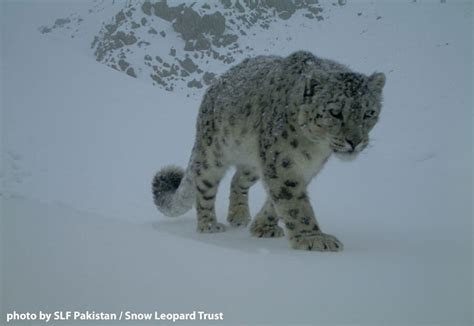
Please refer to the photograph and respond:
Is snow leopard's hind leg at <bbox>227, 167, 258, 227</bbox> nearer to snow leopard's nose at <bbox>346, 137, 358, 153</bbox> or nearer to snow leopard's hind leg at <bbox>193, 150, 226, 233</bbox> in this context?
snow leopard's hind leg at <bbox>193, 150, 226, 233</bbox>

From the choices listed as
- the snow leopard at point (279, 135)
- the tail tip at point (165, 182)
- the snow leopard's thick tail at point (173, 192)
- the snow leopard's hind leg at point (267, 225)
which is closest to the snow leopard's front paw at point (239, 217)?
the snow leopard at point (279, 135)

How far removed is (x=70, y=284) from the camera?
9.02 feet

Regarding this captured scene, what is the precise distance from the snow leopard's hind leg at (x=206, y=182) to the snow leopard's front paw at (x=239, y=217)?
1.39 feet

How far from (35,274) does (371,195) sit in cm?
581

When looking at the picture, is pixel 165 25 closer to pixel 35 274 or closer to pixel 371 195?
pixel 371 195

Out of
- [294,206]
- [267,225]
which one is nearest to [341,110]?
[294,206]

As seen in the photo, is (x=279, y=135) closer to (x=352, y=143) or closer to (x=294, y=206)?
(x=294, y=206)

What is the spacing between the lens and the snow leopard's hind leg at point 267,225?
5391 mm

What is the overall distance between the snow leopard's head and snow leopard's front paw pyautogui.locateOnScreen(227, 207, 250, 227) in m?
2.09

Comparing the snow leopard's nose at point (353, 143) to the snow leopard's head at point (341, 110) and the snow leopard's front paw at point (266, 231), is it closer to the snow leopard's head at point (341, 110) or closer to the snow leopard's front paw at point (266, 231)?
the snow leopard's head at point (341, 110)

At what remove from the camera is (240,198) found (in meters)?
6.27

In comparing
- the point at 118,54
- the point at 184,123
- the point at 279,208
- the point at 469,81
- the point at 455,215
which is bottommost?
the point at 279,208

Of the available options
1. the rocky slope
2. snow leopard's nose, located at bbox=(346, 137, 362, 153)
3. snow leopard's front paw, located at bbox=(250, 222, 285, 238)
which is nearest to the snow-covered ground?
snow leopard's front paw, located at bbox=(250, 222, 285, 238)

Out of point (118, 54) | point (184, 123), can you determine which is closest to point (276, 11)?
point (118, 54)
